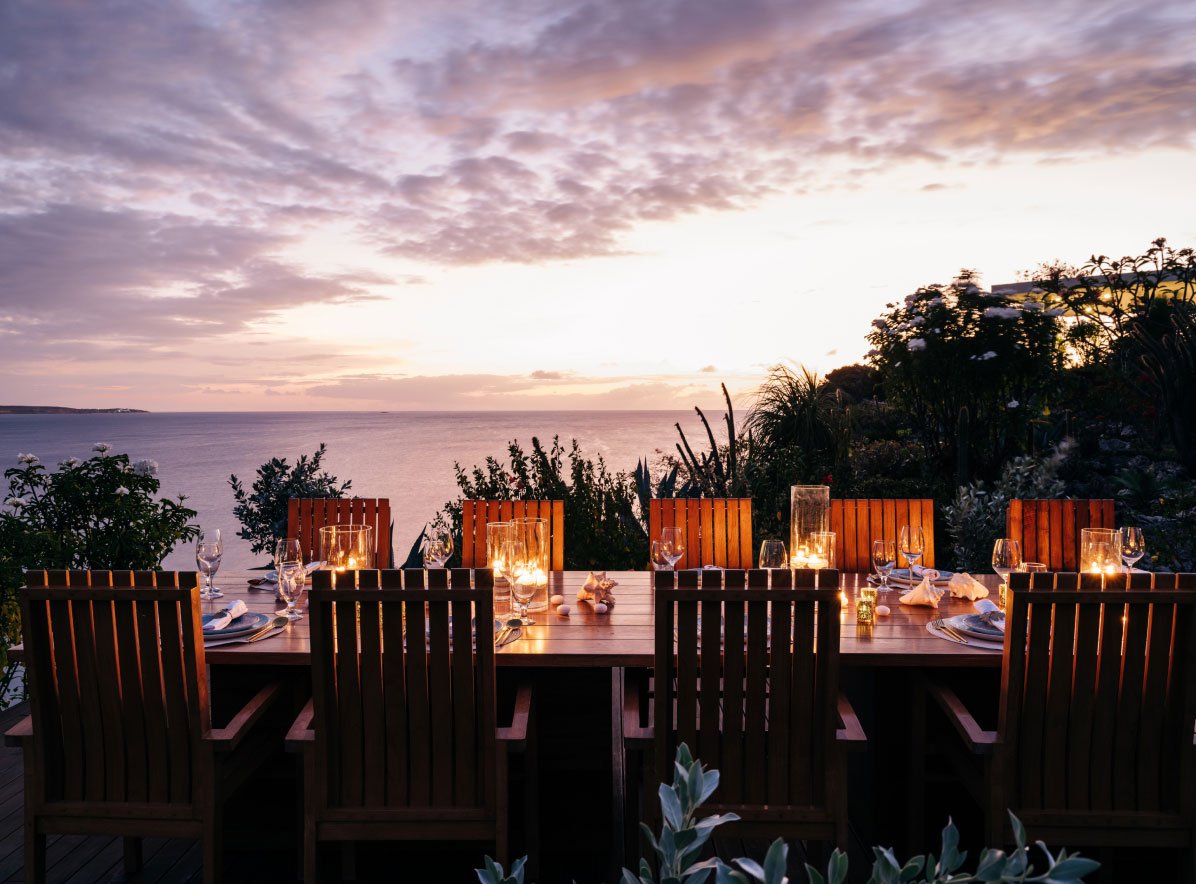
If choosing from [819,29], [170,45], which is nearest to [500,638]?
[819,29]

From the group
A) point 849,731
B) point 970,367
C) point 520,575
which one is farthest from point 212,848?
point 970,367

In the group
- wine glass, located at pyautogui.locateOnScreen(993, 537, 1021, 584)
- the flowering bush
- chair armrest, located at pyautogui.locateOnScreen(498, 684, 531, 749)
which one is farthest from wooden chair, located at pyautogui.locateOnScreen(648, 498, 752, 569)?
the flowering bush

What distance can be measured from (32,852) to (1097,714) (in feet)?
9.96

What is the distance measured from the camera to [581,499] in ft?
19.4

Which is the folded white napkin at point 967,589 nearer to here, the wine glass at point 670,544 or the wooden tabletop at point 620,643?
the wooden tabletop at point 620,643

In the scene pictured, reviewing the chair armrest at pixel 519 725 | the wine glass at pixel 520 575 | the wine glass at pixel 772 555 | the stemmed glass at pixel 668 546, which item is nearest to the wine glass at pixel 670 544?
the stemmed glass at pixel 668 546

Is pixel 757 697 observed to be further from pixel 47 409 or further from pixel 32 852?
pixel 47 409

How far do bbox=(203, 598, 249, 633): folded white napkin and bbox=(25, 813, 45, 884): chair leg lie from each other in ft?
2.18

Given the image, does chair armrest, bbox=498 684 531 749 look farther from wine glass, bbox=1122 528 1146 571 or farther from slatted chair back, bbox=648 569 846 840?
wine glass, bbox=1122 528 1146 571

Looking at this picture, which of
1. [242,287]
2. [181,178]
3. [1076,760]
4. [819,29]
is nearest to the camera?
[1076,760]

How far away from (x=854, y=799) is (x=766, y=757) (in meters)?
1.13

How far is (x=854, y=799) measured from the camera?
2.94m

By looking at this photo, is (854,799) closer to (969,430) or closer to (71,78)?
(969,430)

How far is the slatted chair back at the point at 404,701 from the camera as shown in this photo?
203 centimetres
